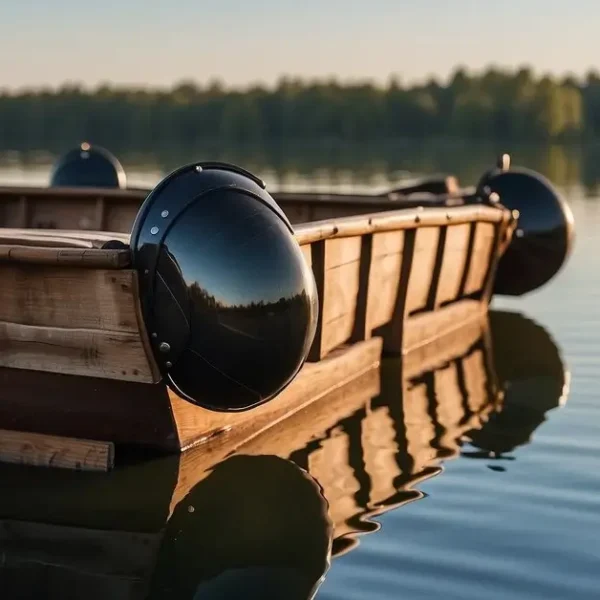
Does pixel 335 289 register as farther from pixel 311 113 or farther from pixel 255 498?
pixel 311 113

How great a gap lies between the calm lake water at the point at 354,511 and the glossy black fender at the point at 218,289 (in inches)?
24.0

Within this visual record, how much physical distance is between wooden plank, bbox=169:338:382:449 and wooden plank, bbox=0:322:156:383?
36cm

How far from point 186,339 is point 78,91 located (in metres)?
123

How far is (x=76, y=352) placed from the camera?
19.6 ft

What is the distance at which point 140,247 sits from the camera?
5.66m

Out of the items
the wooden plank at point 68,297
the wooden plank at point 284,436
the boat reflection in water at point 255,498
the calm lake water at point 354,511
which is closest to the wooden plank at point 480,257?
the boat reflection in water at point 255,498

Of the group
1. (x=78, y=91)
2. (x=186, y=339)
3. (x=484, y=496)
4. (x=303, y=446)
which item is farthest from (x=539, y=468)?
(x=78, y=91)

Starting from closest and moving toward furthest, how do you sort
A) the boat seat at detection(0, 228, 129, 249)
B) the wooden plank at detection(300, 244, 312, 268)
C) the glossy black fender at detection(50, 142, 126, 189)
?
the boat seat at detection(0, 228, 129, 249)
the wooden plank at detection(300, 244, 312, 268)
the glossy black fender at detection(50, 142, 126, 189)

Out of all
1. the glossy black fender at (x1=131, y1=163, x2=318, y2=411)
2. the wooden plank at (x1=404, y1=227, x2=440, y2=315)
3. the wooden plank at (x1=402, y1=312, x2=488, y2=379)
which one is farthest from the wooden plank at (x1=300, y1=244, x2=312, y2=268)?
the wooden plank at (x1=404, y1=227, x2=440, y2=315)

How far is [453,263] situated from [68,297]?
5220 millimetres

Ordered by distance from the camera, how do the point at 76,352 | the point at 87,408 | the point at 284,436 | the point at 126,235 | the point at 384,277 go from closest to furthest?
the point at 76,352 < the point at 87,408 < the point at 284,436 < the point at 126,235 < the point at 384,277

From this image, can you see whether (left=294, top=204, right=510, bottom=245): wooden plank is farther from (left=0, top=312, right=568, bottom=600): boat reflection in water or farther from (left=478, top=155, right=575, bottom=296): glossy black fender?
(left=0, top=312, right=568, bottom=600): boat reflection in water

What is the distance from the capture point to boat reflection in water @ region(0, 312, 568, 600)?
4.83 meters

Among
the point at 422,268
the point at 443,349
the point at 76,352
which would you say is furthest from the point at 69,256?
the point at 443,349
